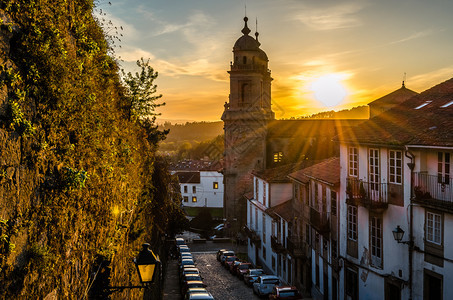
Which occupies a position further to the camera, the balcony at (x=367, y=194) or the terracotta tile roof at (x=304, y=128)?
the terracotta tile roof at (x=304, y=128)

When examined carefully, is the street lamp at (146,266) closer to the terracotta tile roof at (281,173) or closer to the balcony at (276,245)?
the balcony at (276,245)

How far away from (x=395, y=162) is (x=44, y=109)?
1672 centimetres

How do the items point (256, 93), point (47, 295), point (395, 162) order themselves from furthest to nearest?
1. point (256, 93)
2. point (395, 162)
3. point (47, 295)

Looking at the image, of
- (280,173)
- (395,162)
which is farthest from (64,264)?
(280,173)

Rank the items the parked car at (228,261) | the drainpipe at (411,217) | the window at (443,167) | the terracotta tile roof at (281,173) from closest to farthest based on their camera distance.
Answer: the window at (443,167)
the drainpipe at (411,217)
the terracotta tile roof at (281,173)
the parked car at (228,261)

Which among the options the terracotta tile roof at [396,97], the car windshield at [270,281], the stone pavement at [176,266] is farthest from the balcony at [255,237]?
the terracotta tile roof at [396,97]

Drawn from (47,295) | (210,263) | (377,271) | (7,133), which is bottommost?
(210,263)

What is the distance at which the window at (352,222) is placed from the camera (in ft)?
72.8

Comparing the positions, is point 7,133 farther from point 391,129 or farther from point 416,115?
point 416,115

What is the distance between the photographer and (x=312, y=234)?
2833cm

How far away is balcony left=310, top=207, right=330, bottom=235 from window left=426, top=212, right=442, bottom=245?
8.08m

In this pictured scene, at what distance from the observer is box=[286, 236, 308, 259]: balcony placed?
1156 inches

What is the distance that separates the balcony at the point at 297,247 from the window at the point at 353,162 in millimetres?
8856

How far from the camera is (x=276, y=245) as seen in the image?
34.3 meters
